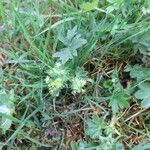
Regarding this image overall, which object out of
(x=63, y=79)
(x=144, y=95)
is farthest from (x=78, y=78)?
(x=144, y=95)

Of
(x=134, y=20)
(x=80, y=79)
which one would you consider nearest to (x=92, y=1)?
(x=134, y=20)

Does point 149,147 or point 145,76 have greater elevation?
point 145,76

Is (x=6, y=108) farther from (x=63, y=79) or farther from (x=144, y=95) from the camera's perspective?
(x=144, y=95)

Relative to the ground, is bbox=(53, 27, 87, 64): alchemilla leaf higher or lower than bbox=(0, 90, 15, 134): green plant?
higher

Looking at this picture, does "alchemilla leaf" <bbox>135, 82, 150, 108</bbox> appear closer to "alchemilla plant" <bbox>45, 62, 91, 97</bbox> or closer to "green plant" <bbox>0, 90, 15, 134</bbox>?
"alchemilla plant" <bbox>45, 62, 91, 97</bbox>

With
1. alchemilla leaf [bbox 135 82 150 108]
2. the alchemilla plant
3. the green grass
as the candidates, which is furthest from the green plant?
alchemilla leaf [bbox 135 82 150 108]

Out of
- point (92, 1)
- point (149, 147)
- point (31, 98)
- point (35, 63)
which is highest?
point (92, 1)

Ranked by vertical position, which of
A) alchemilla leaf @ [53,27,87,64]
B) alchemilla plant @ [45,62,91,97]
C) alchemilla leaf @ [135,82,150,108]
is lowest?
alchemilla leaf @ [135,82,150,108]

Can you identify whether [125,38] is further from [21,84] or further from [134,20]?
[21,84]

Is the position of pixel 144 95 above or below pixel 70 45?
below
